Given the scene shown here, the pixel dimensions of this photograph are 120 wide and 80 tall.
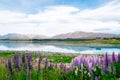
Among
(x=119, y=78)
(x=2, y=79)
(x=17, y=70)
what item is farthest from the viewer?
(x=2, y=79)

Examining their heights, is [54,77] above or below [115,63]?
below

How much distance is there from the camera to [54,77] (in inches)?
297

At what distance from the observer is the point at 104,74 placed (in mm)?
6309

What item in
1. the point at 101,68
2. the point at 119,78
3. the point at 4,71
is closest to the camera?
the point at 119,78

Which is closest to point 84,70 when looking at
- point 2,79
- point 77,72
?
point 77,72

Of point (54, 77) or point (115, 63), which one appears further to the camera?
point (54, 77)

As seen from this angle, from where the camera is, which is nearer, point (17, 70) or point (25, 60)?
point (25, 60)

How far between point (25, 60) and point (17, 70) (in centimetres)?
65

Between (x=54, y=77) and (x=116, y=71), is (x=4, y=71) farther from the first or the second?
(x=116, y=71)

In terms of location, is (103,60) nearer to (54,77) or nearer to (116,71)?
(116,71)

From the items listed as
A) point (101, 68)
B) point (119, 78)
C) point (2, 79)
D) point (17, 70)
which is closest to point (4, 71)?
point (2, 79)

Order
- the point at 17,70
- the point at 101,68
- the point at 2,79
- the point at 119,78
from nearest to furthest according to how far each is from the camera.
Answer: the point at 119,78, the point at 101,68, the point at 17,70, the point at 2,79

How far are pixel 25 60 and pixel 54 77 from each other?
42.2 inches

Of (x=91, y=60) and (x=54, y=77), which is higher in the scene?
(x=91, y=60)
